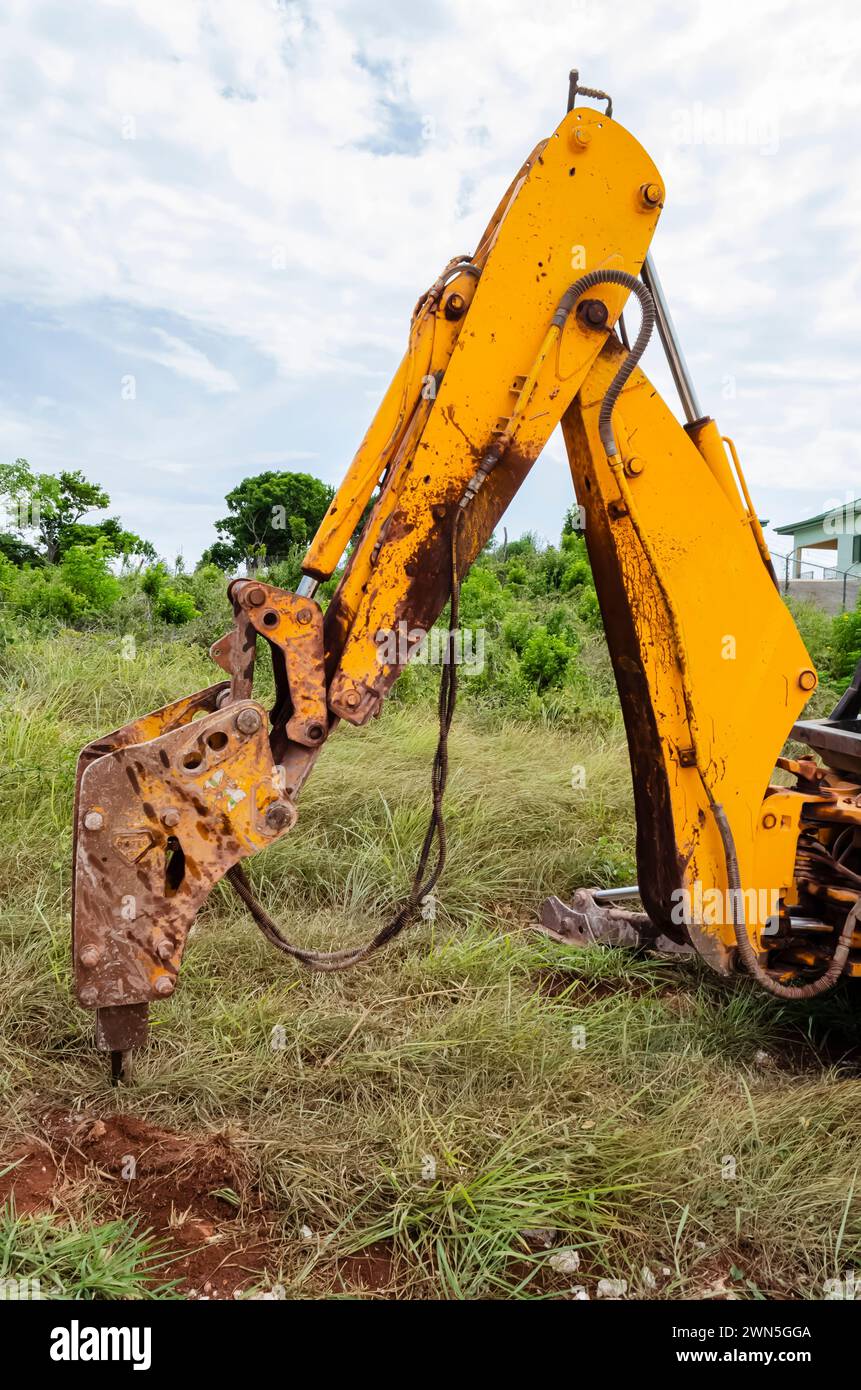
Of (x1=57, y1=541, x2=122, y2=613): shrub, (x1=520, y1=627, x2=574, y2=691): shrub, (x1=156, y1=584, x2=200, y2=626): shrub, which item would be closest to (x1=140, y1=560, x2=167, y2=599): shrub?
(x1=156, y1=584, x2=200, y2=626): shrub

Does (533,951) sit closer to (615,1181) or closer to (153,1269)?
(615,1181)

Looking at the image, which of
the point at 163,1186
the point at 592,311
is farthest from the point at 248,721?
the point at 592,311

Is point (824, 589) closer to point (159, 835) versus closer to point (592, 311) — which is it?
point (592, 311)

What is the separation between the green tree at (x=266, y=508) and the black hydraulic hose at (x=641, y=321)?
20.8 m

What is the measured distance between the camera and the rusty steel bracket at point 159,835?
102 inches

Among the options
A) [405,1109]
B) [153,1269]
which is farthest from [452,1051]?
[153,1269]

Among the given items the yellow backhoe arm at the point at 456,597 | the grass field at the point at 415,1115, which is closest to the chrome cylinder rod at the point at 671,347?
the yellow backhoe arm at the point at 456,597

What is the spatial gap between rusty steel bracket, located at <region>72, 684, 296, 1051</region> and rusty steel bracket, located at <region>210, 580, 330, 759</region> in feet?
0.38

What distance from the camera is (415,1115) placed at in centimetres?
296

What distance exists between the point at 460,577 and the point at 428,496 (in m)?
0.24

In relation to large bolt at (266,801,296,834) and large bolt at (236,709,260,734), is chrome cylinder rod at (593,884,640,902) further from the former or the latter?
large bolt at (236,709,260,734)

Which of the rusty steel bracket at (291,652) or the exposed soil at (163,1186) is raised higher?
the rusty steel bracket at (291,652)

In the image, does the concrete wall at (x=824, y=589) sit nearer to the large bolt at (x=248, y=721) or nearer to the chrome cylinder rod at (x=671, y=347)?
the chrome cylinder rod at (x=671, y=347)

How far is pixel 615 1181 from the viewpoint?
9.06ft
